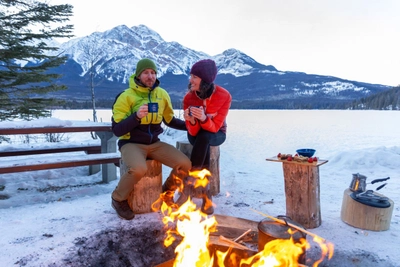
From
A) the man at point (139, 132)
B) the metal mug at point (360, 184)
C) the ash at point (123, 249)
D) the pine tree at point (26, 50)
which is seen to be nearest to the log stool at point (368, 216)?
the metal mug at point (360, 184)

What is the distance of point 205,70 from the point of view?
3.20 metres

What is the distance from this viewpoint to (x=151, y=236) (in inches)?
106

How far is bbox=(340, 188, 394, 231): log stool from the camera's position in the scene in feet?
9.50

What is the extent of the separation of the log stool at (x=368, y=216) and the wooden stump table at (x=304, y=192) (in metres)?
0.43

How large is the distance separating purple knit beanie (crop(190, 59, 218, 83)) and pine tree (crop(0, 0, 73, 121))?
578cm

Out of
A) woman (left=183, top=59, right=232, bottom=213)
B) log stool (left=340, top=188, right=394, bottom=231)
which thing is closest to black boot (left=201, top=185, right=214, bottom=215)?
woman (left=183, top=59, right=232, bottom=213)

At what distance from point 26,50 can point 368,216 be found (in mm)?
8756

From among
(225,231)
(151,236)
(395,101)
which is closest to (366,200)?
(225,231)

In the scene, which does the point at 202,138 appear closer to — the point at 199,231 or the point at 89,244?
the point at 199,231

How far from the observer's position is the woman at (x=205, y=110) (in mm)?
3211

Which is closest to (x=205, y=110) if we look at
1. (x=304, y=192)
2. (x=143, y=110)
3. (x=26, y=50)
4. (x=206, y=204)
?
(x=143, y=110)

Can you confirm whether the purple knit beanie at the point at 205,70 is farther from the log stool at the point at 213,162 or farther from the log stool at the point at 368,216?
the log stool at the point at 368,216

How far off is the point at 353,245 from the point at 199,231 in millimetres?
1713

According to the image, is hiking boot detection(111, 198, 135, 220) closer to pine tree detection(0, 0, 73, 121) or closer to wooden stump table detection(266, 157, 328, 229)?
wooden stump table detection(266, 157, 328, 229)
